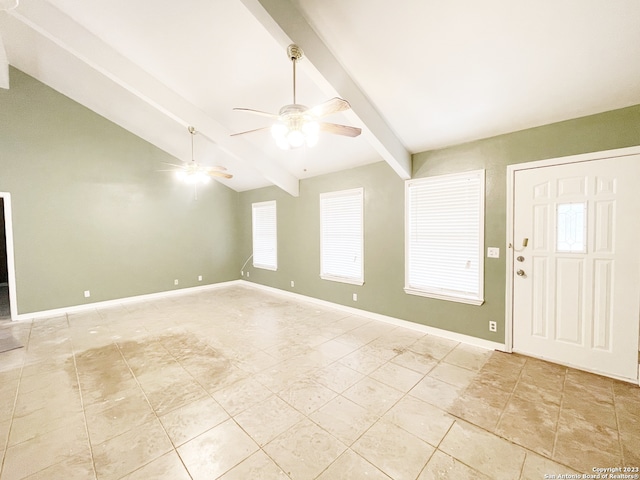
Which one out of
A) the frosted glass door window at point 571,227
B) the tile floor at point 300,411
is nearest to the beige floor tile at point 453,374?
the tile floor at point 300,411

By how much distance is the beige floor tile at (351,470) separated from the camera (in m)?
1.54

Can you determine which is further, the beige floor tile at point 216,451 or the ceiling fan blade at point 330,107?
the ceiling fan blade at point 330,107

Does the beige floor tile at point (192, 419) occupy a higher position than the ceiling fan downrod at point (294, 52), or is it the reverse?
the ceiling fan downrod at point (294, 52)

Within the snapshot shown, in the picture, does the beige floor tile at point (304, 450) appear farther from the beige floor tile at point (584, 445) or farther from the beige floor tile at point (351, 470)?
the beige floor tile at point (584, 445)

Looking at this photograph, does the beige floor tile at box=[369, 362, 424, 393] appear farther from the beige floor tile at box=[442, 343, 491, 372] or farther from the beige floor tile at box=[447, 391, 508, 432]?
the beige floor tile at box=[442, 343, 491, 372]

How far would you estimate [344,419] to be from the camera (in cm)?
203

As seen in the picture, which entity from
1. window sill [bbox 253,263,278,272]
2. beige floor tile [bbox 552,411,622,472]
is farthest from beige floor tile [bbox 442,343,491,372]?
window sill [bbox 253,263,278,272]

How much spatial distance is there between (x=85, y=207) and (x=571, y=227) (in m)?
7.70

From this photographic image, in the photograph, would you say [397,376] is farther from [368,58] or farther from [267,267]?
[267,267]

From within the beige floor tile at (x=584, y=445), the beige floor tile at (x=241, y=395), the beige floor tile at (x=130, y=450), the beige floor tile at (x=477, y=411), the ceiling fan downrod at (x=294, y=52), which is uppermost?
the ceiling fan downrod at (x=294, y=52)

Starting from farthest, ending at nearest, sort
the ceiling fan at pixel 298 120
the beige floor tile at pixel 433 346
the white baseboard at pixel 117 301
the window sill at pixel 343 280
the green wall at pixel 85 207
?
the window sill at pixel 343 280
the white baseboard at pixel 117 301
the green wall at pixel 85 207
the beige floor tile at pixel 433 346
the ceiling fan at pixel 298 120

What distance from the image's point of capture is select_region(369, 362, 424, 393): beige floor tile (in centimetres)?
247

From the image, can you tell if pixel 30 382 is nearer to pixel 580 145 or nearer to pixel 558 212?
pixel 558 212

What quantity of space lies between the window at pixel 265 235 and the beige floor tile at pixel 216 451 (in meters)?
4.48
